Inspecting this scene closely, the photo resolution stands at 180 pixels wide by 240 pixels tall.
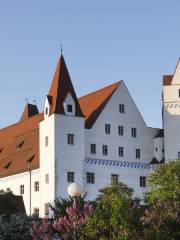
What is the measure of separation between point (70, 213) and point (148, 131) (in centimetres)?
4724

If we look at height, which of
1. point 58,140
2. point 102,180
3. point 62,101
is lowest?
point 102,180

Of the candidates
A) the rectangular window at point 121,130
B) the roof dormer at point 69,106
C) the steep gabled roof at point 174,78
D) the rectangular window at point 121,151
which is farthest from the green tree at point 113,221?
the steep gabled roof at point 174,78

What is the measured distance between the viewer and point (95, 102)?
2554 inches

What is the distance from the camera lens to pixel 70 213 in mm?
18031

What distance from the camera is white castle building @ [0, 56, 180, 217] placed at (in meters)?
58.2

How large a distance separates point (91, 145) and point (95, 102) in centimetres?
604

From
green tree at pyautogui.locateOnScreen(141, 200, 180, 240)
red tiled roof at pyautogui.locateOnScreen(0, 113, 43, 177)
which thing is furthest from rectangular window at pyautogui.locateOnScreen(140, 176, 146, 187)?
green tree at pyautogui.locateOnScreen(141, 200, 180, 240)

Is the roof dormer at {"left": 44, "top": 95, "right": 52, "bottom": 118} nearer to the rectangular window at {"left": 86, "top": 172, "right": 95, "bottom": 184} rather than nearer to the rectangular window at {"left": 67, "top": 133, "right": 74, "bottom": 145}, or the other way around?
the rectangular window at {"left": 67, "top": 133, "right": 74, "bottom": 145}

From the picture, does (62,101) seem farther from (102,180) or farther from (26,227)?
(26,227)

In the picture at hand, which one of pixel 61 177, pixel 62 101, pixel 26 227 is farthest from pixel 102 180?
pixel 26 227

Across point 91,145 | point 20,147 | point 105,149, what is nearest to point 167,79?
point 105,149

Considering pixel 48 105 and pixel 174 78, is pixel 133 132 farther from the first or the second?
pixel 48 105

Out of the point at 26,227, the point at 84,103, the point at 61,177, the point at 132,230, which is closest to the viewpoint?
the point at 132,230

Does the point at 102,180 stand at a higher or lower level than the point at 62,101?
lower
